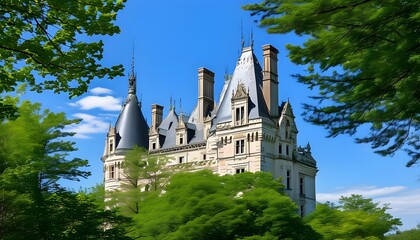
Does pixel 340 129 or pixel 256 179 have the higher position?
pixel 256 179

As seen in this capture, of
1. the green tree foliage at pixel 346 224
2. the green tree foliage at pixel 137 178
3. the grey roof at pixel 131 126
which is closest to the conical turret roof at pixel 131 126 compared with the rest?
the grey roof at pixel 131 126

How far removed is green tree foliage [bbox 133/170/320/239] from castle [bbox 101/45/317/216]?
1853cm

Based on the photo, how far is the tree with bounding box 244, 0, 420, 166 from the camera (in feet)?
23.5

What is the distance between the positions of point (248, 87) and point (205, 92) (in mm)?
6030

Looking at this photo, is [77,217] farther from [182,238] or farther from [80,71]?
[80,71]

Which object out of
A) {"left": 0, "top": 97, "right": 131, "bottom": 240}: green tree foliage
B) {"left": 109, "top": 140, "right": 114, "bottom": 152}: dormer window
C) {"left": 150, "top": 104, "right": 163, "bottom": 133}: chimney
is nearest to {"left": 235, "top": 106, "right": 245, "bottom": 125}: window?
{"left": 150, "top": 104, "right": 163, "bottom": 133}: chimney

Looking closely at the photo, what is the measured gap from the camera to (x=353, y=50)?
7.87 m

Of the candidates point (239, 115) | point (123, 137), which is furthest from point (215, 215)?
point (123, 137)

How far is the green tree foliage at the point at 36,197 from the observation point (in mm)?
15820

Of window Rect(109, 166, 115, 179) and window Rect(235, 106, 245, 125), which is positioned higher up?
window Rect(235, 106, 245, 125)

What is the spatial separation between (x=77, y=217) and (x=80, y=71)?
9.19 m

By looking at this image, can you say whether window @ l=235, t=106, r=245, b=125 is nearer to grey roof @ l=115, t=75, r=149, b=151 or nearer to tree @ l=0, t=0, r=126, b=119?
grey roof @ l=115, t=75, r=149, b=151

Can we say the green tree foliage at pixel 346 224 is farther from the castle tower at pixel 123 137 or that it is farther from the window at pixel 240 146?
the castle tower at pixel 123 137

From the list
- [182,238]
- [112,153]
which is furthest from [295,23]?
[112,153]
